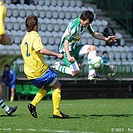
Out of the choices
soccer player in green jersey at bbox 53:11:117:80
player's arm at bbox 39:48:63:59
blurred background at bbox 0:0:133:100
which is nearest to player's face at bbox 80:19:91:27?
soccer player in green jersey at bbox 53:11:117:80

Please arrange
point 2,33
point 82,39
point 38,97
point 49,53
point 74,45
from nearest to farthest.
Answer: point 2,33 < point 49,53 < point 38,97 < point 74,45 < point 82,39

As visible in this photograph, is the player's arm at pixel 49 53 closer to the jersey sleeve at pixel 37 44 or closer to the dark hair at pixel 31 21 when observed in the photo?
the jersey sleeve at pixel 37 44

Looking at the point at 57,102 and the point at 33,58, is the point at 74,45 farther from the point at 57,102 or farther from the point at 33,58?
the point at 57,102

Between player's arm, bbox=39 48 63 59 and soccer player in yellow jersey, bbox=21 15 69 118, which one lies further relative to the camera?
soccer player in yellow jersey, bbox=21 15 69 118

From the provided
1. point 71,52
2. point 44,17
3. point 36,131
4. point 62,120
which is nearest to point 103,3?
point 44,17

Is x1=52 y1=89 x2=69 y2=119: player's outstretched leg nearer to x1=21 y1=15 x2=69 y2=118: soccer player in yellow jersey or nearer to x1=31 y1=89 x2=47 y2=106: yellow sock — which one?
x1=21 y1=15 x2=69 y2=118: soccer player in yellow jersey

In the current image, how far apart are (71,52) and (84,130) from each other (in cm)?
375

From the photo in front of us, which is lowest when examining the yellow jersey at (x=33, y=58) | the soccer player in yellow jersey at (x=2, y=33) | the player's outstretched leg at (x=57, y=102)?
the player's outstretched leg at (x=57, y=102)

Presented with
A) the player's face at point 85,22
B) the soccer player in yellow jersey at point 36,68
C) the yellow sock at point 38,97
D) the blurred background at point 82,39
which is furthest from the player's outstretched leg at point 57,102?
the blurred background at point 82,39

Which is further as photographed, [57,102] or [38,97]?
[38,97]

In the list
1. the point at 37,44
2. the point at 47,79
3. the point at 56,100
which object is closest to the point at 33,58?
the point at 37,44

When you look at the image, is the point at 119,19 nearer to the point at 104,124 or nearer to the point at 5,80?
the point at 5,80

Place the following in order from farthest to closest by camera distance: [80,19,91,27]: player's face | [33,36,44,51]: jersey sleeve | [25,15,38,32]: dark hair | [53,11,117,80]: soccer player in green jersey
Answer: [80,19,91,27]: player's face, [53,11,117,80]: soccer player in green jersey, [25,15,38,32]: dark hair, [33,36,44,51]: jersey sleeve

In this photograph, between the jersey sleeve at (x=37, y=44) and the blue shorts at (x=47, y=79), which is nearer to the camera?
the jersey sleeve at (x=37, y=44)
